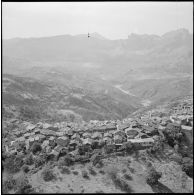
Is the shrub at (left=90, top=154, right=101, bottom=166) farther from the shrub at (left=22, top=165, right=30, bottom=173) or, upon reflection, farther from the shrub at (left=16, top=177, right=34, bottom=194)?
the shrub at (left=16, top=177, right=34, bottom=194)

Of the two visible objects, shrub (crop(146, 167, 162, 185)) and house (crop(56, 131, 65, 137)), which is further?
house (crop(56, 131, 65, 137))

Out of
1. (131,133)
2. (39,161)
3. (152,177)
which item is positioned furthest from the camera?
(131,133)

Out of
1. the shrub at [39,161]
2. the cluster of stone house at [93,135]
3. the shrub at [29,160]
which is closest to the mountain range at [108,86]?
the cluster of stone house at [93,135]

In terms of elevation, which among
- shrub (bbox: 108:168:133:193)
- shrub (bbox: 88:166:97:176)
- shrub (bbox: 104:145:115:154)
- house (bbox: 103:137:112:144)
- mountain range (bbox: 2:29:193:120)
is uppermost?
mountain range (bbox: 2:29:193:120)

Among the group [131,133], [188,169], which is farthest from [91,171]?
[188,169]

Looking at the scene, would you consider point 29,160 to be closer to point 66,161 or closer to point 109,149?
point 66,161

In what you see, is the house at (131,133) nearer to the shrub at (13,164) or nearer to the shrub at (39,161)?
the shrub at (39,161)

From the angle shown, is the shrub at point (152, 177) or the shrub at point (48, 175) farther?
the shrub at point (152, 177)

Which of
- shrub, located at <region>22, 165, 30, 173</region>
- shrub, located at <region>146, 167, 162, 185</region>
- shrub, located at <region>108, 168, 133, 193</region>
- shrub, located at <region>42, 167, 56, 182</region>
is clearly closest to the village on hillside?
shrub, located at <region>22, 165, 30, 173</region>

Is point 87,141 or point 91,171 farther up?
point 87,141

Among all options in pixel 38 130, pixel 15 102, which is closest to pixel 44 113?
pixel 15 102

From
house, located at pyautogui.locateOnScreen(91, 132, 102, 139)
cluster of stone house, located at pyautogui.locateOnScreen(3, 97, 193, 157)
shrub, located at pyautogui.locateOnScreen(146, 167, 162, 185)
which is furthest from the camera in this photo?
house, located at pyautogui.locateOnScreen(91, 132, 102, 139)
